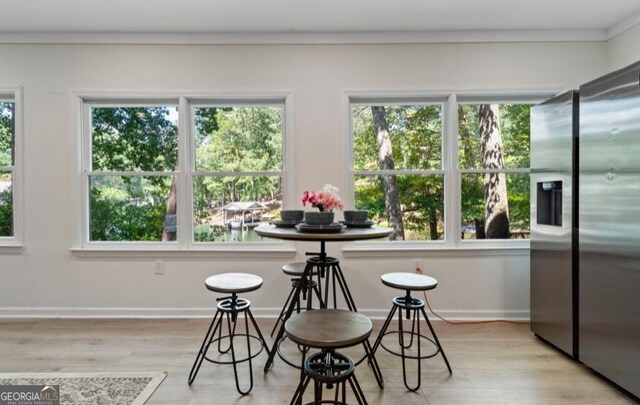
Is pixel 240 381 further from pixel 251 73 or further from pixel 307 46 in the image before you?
pixel 307 46

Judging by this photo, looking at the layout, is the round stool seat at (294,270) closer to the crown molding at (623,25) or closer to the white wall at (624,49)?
the white wall at (624,49)

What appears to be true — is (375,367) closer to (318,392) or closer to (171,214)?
(318,392)

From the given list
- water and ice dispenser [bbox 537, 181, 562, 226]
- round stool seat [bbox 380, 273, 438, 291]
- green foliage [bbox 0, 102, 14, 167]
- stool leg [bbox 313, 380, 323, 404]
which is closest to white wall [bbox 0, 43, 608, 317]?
green foliage [bbox 0, 102, 14, 167]

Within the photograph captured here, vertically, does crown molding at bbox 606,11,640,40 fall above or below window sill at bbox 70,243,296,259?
above

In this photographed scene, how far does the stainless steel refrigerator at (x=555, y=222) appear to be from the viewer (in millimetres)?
2285

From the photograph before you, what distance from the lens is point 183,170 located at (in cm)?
316

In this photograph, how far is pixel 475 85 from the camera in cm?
309

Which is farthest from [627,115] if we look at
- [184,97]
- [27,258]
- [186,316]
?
[27,258]

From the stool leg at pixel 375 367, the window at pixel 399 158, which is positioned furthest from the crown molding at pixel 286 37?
the stool leg at pixel 375 367

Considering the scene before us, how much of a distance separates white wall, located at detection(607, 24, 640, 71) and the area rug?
4410 mm

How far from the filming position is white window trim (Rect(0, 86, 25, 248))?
309 cm

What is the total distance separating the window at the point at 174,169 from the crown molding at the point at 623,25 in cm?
308

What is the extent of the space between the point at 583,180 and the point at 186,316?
339 centimetres

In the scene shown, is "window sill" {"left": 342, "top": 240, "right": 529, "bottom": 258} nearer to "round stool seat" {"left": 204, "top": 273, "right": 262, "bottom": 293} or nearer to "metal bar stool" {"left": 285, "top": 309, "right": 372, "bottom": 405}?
"round stool seat" {"left": 204, "top": 273, "right": 262, "bottom": 293}
